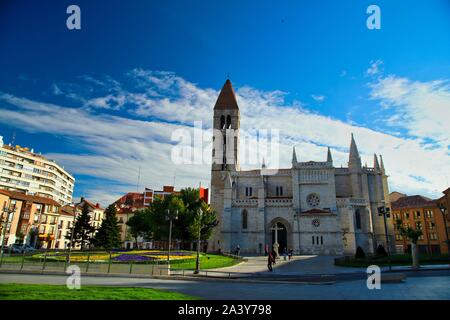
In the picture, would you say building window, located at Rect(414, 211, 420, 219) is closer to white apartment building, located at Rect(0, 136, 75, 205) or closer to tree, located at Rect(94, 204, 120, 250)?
tree, located at Rect(94, 204, 120, 250)

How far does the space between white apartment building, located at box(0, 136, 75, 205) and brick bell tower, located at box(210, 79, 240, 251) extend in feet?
128

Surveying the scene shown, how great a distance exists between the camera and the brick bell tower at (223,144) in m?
53.0

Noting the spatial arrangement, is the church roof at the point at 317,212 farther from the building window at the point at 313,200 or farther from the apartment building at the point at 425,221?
the apartment building at the point at 425,221

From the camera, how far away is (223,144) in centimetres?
5719

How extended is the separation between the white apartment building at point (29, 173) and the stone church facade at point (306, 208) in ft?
129

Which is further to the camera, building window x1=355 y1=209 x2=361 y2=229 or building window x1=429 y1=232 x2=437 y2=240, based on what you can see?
building window x1=429 y1=232 x2=437 y2=240

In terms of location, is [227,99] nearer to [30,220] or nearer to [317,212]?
[317,212]

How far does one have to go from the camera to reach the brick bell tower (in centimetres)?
5300

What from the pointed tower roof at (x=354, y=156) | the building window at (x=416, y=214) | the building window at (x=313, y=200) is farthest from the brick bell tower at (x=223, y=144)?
the building window at (x=416, y=214)

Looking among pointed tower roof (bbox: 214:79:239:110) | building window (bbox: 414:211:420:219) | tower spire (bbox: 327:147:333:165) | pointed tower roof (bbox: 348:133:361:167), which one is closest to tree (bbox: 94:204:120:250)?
pointed tower roof (bbox: 214:79:239:110)

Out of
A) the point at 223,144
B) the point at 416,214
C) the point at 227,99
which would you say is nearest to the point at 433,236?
the point at 416,214

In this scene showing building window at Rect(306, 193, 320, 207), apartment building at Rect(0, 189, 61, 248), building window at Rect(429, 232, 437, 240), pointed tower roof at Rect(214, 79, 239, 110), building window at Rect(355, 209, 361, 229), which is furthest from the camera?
pointed tower roof at Rect(214, 79, 239, 110)
